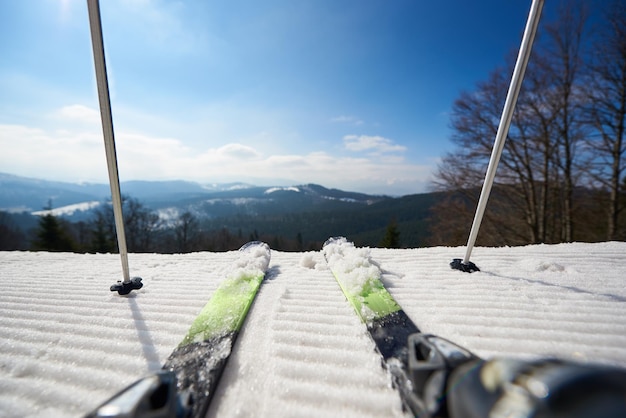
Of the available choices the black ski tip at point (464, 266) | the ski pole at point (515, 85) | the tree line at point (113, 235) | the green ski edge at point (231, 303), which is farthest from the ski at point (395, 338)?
the tree line at point (113, 235)

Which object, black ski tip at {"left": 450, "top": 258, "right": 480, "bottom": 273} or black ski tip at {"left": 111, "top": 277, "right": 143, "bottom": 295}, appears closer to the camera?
black ski tip at {"left": 111, "top": 277, "right": 143, "bottom": 295}

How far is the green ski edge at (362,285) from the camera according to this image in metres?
2.04

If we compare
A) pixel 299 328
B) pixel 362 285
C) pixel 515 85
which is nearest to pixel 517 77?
pixel 515 85

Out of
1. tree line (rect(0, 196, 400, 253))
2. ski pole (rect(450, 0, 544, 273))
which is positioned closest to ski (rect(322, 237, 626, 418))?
ski pole (rect(450, 0, 544, 273))

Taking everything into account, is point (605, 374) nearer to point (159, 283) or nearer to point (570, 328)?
point (570, 328)

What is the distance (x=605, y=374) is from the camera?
0.63m

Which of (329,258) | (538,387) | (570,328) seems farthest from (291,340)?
(570,328)

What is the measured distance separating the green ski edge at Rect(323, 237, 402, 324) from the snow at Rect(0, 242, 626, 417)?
103 millimetres

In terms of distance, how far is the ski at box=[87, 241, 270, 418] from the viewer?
90cm

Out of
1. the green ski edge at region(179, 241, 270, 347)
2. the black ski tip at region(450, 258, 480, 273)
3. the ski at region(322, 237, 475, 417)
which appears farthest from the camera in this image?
the black ski tip at region(450, 258, 480, 273)

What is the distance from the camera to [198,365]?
1480 millimetres

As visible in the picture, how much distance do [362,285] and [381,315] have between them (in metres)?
0.52

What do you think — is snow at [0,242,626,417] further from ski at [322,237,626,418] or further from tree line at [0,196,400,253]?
tree line at [0,196,400,253]

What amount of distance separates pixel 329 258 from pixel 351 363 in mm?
1956
